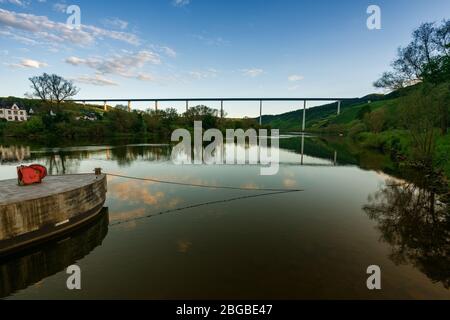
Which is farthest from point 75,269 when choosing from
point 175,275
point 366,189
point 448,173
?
point 448,173

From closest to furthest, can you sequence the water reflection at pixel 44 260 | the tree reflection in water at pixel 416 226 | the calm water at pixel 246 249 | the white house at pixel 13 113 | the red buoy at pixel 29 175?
the calm water at pixel 246 249, the water reflection at pixel 44 260, the tree reflection in water at pixel 416 226, the red buoy at pixel 29 175, the white house at pixel 13 113

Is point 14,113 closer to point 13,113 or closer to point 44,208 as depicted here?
point 13,113

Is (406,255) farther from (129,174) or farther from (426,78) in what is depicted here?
(426,78)

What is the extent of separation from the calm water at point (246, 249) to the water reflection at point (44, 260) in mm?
39

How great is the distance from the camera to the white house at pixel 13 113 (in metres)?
114

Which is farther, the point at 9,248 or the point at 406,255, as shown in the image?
the point at 406,255

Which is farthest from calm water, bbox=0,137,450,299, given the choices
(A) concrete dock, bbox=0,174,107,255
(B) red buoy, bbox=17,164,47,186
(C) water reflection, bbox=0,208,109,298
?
(B) red buoy, bbox=17,164,47,186

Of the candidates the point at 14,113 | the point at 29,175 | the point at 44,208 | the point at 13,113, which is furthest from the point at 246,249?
the point at 14,113

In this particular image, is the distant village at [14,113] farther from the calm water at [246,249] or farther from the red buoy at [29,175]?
the calm water at [246,249]

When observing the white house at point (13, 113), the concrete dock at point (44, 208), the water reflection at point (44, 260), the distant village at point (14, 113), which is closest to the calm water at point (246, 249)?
the water reflection at point (44, 260)

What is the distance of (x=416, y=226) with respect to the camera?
45.9 ft

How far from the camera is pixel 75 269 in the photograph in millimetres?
9625

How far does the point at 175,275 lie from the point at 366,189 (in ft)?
63.4
